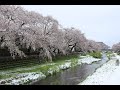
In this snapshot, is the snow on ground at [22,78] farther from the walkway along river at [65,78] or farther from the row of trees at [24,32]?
the row of trees at [24,32]

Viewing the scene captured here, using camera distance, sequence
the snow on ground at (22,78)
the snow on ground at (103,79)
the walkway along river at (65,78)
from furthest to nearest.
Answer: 1. the walkway along river at (65,78)
2. the snow on ground at (22,78)
3. the snow on ground at (103,79)

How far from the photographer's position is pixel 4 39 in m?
19.7

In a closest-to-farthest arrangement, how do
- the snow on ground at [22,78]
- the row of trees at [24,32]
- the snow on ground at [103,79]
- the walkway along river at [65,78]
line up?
1. the snow on ground at [103,79]
2. the snow on ground at [22,78]
3. the walkway along river at [65,78]
4. the row of trees at [24,32]

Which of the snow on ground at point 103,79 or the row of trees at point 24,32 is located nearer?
the snow on ground at point 103,79

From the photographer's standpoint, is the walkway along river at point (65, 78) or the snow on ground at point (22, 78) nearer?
the snow on ground at point (22, 78)

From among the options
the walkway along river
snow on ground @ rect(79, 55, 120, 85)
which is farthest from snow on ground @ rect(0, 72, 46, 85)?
snow on ground @ rect(79, 55, 120, 85)

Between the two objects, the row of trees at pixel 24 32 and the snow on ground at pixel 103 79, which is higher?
the row of trees at pixel 24 32

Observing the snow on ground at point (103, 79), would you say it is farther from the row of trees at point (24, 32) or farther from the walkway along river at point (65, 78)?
the row of trees at point (24, 32)

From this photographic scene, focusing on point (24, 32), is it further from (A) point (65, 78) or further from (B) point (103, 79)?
(B) point (103, 79)

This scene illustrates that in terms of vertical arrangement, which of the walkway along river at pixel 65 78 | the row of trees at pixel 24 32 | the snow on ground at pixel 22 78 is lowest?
the walkway along river at pixel 65 78

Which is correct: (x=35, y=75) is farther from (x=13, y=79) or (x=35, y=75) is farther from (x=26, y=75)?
(x=13, y=79)

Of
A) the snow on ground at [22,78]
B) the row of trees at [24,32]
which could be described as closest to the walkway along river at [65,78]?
the snow on ground at [22,78]

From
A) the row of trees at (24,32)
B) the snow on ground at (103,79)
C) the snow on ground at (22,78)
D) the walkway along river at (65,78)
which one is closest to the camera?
the snow on ground at (103,79)
